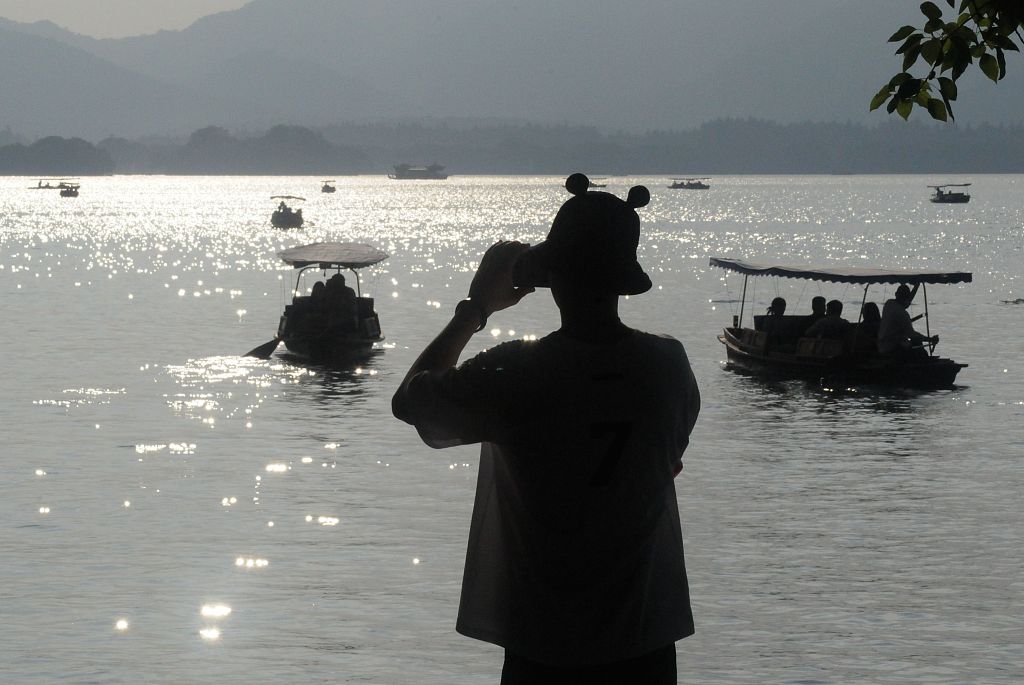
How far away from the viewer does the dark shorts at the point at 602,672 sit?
14.7ft

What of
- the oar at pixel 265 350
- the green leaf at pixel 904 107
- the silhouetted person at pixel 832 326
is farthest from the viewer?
the oar at pixel 265 350

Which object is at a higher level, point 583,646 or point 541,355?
point 541,355

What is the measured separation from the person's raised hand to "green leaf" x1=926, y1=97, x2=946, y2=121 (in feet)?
8.18

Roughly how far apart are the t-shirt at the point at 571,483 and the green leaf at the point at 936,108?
229 cm

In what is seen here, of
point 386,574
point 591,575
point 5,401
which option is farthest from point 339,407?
point 591,575

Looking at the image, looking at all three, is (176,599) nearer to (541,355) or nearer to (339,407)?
(541,355)

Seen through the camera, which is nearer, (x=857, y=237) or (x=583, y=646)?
(x=583, y=646)

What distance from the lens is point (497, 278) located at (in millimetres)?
4477

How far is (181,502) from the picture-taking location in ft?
71.6

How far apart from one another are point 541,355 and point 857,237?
143m

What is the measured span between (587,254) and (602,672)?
4.01 feet

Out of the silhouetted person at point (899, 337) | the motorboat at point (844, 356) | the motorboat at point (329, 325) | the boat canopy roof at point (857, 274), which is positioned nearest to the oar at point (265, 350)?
the motorboat at point (329, 325)

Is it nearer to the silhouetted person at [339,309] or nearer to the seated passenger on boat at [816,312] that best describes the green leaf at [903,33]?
the seated passenger on boat at [816,312]

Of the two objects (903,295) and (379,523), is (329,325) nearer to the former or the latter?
(903,295)
